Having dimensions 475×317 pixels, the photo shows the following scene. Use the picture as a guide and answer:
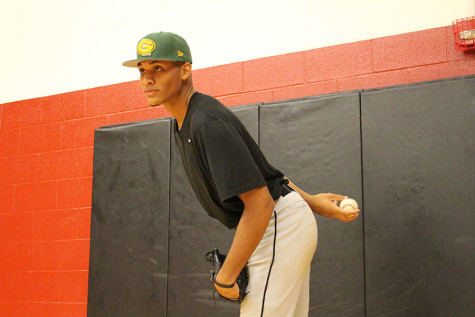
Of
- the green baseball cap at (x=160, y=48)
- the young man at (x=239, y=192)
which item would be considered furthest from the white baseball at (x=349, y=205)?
the green baseball cap at (x=160, y=48)

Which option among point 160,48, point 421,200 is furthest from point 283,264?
point 421,200

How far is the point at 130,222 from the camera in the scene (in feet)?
13.3

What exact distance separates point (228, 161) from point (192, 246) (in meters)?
2.01

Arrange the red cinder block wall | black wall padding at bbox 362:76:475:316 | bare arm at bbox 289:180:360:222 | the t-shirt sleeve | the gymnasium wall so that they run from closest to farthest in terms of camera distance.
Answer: the t-shirt sleeve < bare arm at bbox 289:180:360:222 < black wall padding at bbox 362:76:475:316 < the gymnasium wall < the red cinder block wall

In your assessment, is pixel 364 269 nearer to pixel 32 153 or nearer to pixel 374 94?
pixel 374 94

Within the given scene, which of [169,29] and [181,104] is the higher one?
[169,29]

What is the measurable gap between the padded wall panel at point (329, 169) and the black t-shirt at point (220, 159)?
123 centimetres

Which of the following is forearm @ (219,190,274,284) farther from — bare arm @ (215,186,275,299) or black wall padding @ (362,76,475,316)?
black wall padding @ (362,76,475,316)

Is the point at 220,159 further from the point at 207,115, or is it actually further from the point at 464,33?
the point at 464,33

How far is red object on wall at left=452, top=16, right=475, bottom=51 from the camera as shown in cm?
312

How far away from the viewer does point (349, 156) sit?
3316mm

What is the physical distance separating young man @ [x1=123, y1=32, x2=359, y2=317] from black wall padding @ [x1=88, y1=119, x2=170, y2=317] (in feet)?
5.80

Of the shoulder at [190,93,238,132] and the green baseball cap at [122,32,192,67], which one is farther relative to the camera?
the green baseball cap at [122,32,192,67]

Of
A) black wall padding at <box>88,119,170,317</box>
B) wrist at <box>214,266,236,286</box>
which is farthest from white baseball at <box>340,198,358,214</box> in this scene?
black wall padding at <box>88,119,170,317</box>
